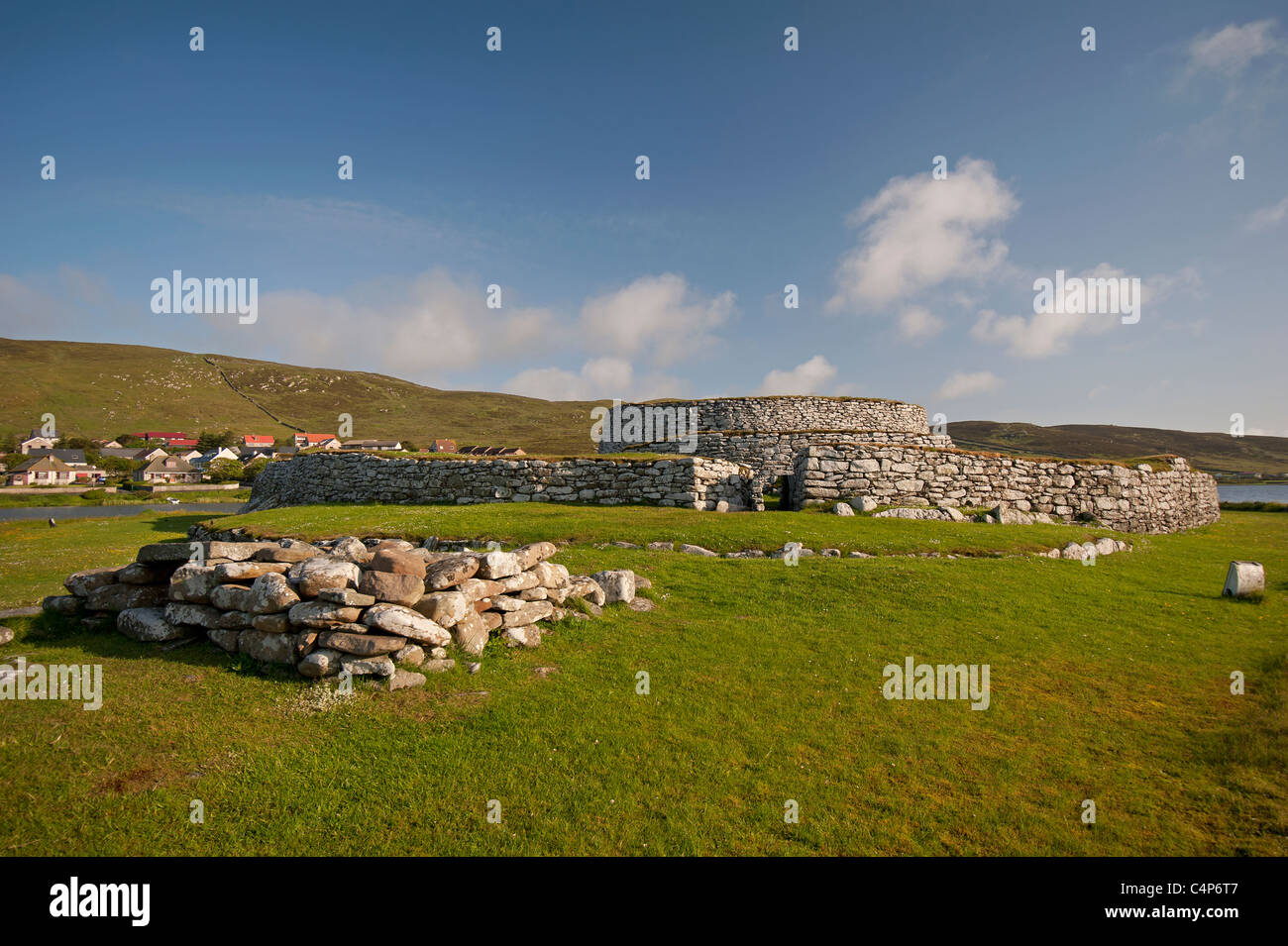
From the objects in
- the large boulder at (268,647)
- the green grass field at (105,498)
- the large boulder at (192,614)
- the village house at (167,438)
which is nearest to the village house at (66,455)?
the village house at (167,438)

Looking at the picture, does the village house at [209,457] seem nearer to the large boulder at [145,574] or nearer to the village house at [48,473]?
the village house at [48,473]

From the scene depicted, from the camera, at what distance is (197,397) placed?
178m

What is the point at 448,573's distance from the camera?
8.13m

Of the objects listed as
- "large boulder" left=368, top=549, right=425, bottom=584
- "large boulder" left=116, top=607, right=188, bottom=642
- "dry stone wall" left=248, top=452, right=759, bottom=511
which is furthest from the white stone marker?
"large boulder" left=116, top=607, right=188, bottom=642

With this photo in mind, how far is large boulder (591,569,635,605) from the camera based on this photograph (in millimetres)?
10617

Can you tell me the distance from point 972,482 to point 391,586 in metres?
22.4

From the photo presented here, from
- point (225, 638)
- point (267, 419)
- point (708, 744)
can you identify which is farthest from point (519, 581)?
point (267, 419)

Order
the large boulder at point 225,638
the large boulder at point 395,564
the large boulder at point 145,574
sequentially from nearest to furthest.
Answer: the large boulder at point 225,638
the large boulder at point 395,564
the large boulder at point 145,574

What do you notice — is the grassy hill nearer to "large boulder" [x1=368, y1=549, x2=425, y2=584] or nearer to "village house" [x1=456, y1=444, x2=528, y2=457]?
"village house" [x1=456, y1=444, x2=528, y2=457]

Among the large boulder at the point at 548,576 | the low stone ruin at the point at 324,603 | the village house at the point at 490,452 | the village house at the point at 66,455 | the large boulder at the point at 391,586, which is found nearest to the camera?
the low stone ruin at the point at 324,603

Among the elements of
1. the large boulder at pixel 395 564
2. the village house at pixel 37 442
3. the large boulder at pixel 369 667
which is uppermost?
the village house at pixel 37 442

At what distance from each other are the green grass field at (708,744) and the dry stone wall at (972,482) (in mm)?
10932

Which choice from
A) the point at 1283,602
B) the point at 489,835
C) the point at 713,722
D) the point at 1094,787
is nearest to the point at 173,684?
the point at 489,835

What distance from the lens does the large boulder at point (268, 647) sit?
725 cm
